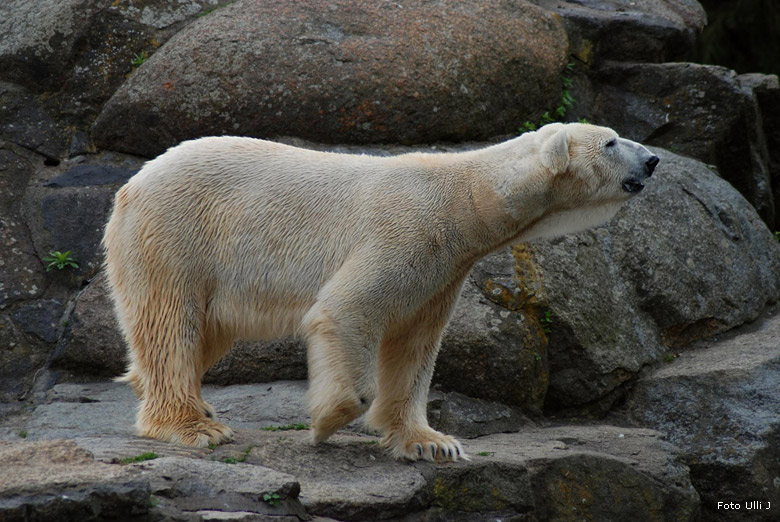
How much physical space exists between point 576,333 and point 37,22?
5.42 m

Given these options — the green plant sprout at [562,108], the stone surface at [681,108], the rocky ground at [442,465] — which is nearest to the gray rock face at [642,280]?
the rocky ground at [442,465]

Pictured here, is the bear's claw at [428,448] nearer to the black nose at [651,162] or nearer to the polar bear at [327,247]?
the polar bear at [327,247]

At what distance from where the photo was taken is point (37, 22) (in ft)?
25.1

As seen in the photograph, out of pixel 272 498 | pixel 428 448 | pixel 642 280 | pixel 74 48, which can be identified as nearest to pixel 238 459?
pixel 272 498

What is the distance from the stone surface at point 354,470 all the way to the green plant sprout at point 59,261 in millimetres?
1013

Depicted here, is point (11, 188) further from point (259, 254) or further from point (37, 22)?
point (259, 254)

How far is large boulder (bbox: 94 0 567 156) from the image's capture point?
279 inches

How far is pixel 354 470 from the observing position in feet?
15.0

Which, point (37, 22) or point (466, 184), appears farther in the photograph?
point (37, 22)

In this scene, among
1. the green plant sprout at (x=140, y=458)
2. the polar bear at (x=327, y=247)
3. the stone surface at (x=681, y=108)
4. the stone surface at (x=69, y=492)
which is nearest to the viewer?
the stone surface at (x=69, y=492)

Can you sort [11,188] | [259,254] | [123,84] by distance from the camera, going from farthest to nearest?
[123,84], [11,188], [259,254]

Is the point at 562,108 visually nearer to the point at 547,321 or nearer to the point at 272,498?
the point at 547,321

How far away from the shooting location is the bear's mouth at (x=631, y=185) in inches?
193

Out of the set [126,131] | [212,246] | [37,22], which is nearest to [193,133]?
[126,131]
